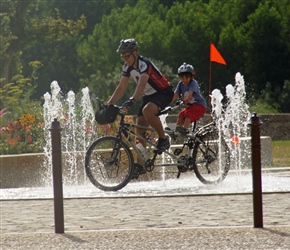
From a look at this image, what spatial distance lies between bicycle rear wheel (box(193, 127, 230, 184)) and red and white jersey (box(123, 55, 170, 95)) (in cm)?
100

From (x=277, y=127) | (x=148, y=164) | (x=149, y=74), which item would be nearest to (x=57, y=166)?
(x=149, y=74)

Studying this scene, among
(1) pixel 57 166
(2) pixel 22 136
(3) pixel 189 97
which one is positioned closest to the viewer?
(1) pixel 57 166

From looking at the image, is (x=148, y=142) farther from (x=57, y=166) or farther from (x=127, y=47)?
(x=57, y=166)

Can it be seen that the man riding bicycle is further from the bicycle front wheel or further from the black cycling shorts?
the bicycle front wheel

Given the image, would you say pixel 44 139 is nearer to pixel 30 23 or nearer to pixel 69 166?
pixel 69 166

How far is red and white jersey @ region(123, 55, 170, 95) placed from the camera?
41.4 feet

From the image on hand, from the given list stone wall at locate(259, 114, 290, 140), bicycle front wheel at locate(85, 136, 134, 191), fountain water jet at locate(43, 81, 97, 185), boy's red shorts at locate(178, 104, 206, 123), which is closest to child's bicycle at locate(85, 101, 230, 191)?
bicycle front wheel at locate(85, 136, 134, 191)

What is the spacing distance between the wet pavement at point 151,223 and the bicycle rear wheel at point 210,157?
6.13 ft

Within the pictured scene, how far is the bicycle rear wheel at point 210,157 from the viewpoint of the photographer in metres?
13.4

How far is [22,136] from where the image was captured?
59.9 ft

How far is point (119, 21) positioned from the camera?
57469mm

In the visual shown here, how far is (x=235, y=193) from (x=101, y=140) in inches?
75.9

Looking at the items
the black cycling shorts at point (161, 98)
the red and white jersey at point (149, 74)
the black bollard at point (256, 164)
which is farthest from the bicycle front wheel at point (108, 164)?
the black bollard at point (256, 164)

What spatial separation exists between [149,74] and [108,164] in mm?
1142
